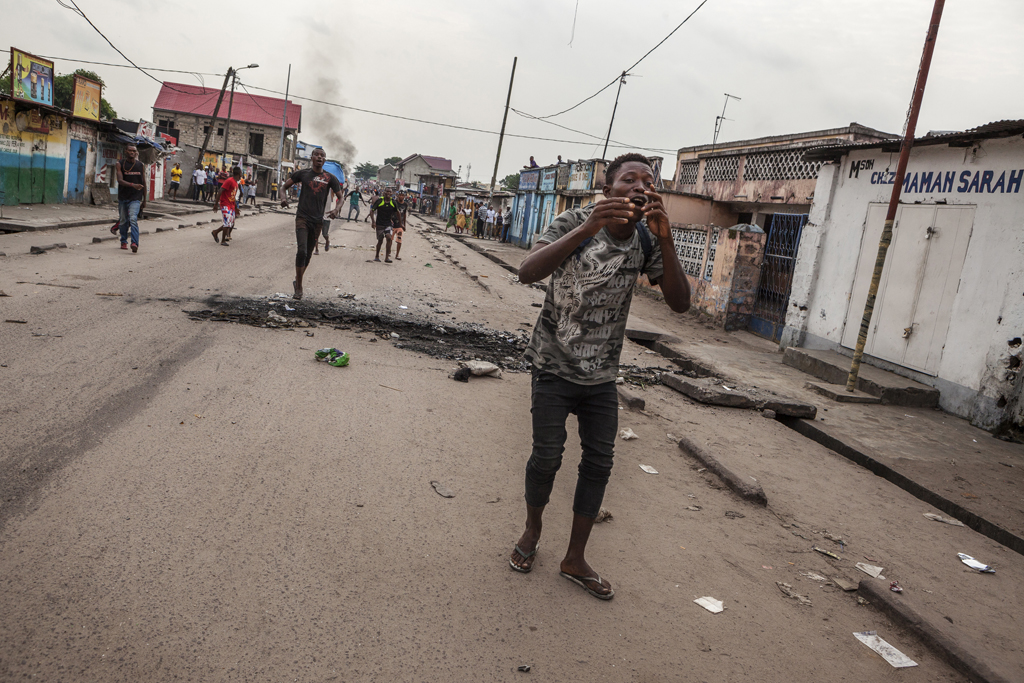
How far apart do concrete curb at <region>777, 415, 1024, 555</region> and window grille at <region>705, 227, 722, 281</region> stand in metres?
8.18

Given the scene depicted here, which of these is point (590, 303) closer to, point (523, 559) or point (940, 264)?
point (523, 559)

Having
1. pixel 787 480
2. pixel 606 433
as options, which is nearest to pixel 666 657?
pixel 606 433

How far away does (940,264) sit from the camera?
8.59m

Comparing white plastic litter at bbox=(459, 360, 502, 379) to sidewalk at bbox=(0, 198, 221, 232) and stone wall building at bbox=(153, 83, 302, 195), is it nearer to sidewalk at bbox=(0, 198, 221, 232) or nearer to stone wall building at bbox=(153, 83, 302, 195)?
sidewalk at bbox=(0, 198, 221, 232)

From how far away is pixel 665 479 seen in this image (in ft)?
15.6

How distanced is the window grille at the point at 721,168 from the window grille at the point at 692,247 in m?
5.76

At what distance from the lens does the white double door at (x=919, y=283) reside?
8.39 m

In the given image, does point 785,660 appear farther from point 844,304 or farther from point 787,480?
point 844,304

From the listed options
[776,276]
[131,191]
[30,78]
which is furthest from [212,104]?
[776,276]

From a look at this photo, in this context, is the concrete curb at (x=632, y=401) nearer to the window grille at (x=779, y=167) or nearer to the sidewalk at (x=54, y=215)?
the window grille at (x=779, y=167)

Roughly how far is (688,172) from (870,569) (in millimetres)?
22527

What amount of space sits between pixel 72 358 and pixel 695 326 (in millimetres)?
11267

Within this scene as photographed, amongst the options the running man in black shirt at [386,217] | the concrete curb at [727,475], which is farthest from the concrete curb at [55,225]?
the concrete curb at [727,475]

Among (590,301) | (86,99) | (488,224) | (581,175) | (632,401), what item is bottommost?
(632,401)
